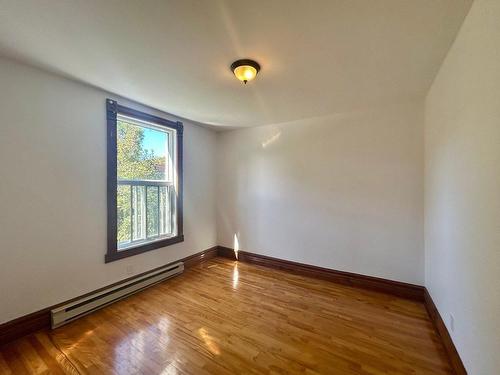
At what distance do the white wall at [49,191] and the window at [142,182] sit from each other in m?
Result: 0.11

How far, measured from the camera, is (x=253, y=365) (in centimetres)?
160

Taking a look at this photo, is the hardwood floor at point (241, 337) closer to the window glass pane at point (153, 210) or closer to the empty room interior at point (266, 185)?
the empty room interior at point (266, 185)

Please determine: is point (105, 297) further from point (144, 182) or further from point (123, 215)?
point (144, 182)

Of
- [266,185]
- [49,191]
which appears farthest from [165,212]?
[266,185]

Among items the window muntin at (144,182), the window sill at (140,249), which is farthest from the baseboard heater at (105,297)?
the window muntin at (144,182)

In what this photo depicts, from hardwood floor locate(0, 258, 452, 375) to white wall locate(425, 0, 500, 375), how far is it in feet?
1.50

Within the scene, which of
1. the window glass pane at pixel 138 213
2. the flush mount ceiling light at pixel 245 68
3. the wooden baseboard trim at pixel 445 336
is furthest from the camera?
the window glass pane at pixel 138 213

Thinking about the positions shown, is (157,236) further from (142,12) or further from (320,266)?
(142,12)

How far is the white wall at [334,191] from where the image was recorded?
2.60m

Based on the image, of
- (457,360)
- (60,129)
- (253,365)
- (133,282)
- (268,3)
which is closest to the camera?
(268,3)

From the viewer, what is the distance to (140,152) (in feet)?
9.53

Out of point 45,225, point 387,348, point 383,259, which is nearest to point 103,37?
point 45,225

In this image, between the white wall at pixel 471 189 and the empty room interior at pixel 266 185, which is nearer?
the white wall at pixel 471 189

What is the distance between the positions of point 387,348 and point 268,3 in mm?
2619
